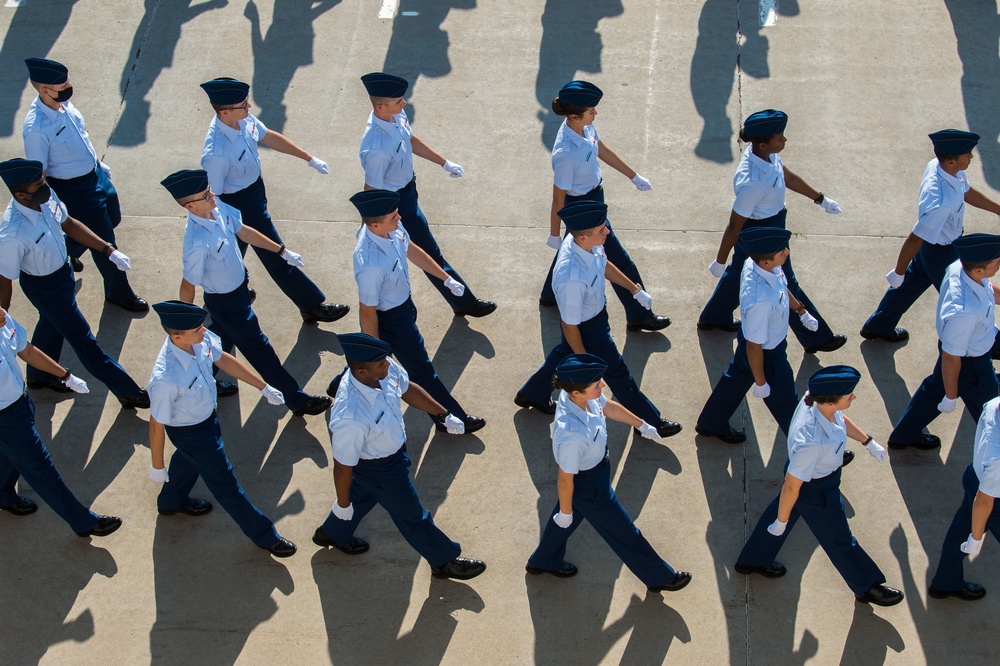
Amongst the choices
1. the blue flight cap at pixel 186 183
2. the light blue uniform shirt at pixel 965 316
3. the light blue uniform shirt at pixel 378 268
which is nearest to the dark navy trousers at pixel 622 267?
the light blue uniform shirt at pixel 378 268

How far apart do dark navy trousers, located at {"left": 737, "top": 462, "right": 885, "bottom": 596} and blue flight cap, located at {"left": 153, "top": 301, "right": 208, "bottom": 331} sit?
330cm

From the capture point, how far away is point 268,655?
612 cm

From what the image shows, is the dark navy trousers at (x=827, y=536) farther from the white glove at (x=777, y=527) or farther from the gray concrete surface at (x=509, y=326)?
the gray concrete surface at (x=509, y=326)

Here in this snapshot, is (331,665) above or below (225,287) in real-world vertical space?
below

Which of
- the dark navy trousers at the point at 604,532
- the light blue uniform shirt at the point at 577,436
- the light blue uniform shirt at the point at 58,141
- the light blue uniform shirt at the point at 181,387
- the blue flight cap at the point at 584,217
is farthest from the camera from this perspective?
the light blue uniform shirt at the point at 58,141

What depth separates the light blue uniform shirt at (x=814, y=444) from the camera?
18.3 feet

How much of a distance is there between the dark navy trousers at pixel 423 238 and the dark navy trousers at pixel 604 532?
226cm

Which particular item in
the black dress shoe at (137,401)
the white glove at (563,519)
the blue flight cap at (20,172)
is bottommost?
the black dress shoe at (137,401)

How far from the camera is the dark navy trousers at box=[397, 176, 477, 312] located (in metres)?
7.88

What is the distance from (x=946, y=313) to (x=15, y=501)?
226 inches

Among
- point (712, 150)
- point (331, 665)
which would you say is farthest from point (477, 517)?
point (712, 150)

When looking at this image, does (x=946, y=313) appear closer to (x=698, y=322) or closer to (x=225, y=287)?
(x=698, y=322)

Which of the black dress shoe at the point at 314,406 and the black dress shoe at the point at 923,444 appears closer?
the black dress shoe at the point at 923,444

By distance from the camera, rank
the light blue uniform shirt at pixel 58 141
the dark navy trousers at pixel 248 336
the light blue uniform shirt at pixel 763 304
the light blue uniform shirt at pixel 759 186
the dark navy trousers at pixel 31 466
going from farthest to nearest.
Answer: the light blue uniform shirt at pixel 58 141
the light blue uniform shirt at pixel 759 186
the dark navy trousers at pixel 248 336
the light blue uniform shirt at pixel 763 304
the dark navy trousers at pixel 31 466
